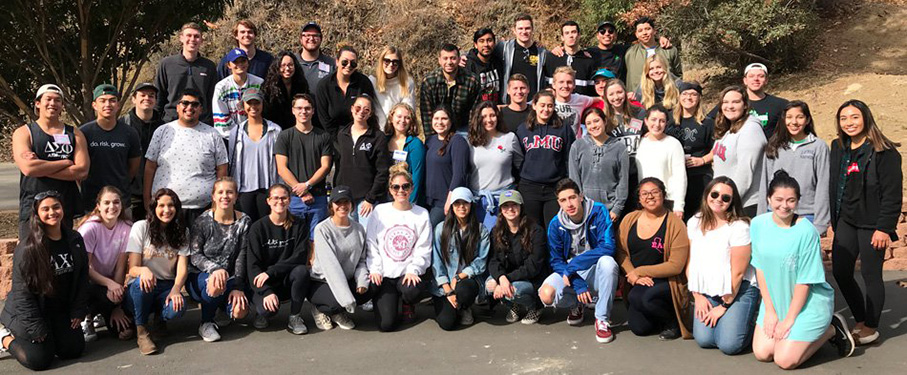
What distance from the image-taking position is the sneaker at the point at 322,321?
6.33m

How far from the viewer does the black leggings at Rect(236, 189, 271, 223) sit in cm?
→ 695

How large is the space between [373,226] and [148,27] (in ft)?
18.4

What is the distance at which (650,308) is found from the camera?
5.86 meters

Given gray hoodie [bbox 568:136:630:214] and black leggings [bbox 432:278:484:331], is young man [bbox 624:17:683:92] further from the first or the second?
black leggings [bbox 432:278:484:331]

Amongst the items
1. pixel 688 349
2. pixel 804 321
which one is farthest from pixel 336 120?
pixel 804 321

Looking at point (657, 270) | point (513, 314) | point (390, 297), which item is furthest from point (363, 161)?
point (657, 270)

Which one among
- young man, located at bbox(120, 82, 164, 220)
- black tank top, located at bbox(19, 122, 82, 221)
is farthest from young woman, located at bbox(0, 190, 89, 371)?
young man, located at bbox(120, 82, 164, 220)

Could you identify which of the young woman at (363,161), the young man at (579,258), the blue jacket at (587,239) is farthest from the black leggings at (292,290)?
the blue jacket at (587,239)

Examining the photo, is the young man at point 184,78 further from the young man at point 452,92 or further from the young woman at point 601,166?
the young woman at point 601,166

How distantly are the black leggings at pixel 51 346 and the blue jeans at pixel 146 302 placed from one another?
0.38 meters

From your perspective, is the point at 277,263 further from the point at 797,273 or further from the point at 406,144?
the point at 797,273

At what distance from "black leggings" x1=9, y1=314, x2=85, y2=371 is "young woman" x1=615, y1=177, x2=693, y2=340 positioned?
3.93 m

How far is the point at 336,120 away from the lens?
759 centimetres

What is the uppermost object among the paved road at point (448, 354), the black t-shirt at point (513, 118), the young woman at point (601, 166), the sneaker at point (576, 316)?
the black t-shirt at point (513, 118)
